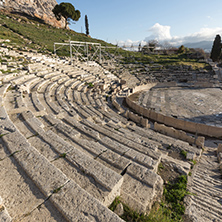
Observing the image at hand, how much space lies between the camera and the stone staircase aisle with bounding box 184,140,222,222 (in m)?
3.83

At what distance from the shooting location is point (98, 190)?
10.3ft

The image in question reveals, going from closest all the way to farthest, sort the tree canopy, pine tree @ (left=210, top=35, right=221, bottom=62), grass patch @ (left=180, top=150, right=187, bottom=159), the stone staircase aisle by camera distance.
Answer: the stone staircase aisle < grass patch @ (left=180, top=150, right=187, bottom=159) < pine tree @ (left=210, top=35, right=221, bottom=62) < the tree canopy

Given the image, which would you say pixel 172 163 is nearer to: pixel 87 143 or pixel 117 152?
pixel 117 152

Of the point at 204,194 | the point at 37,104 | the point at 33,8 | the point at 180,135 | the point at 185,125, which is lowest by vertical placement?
the point at 185,125

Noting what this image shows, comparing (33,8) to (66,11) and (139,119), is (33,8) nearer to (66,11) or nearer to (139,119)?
(66,11)

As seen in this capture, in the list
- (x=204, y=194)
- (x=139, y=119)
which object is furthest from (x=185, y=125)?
(x=204, y=194)

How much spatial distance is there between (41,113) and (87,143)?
13.9ft

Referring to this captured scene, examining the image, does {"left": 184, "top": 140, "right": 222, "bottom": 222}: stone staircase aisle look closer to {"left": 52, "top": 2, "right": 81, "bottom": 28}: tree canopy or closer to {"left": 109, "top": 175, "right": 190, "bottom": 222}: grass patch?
{"left": 109, "top": 175, "right": 190, "bottom": 222}: grass patch

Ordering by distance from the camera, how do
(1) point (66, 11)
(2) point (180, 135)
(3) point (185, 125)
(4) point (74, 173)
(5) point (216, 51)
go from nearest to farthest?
(4) point (74, 173), (2) point (180, 135), (3) point (185, 125), (5) point (216, 51), (1) point (66, 11)

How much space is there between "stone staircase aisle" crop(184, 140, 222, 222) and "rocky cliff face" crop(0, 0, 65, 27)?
75701mm

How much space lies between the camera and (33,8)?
61.4m

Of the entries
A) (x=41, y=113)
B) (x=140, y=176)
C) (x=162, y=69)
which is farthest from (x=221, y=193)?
(x=162, y=69)

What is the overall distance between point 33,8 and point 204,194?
8360 centimetres

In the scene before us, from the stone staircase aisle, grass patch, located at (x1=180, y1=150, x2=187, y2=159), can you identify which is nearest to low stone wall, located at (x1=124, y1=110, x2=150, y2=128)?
grass patch, located at (x1=180, y1=150, x2=187, y2=159)
